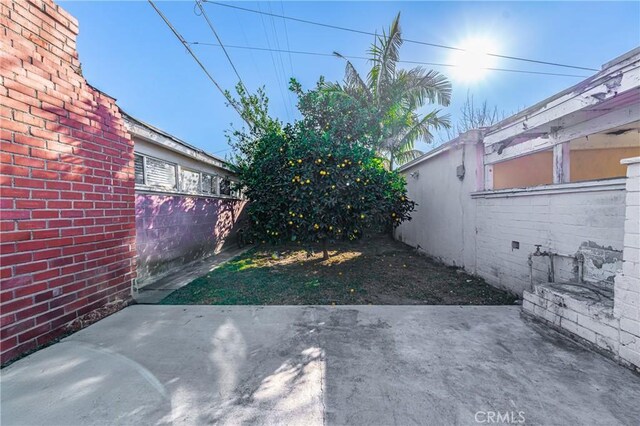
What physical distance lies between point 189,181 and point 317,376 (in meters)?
6.10

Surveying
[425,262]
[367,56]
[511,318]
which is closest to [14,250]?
[511,318]

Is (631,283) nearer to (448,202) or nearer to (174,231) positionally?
(448,202)

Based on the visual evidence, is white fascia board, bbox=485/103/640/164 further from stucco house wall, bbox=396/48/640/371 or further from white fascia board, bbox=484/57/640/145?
white fascia board, bbox=484/57/640/145

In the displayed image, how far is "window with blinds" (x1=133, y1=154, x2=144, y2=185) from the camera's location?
4.73 m

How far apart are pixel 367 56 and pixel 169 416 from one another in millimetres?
9970

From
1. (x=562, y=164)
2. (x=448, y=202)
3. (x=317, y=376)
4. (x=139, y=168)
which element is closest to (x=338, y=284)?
(x=317, y=376)

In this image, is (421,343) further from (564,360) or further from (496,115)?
(496,115)

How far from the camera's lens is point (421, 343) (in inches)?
98.7

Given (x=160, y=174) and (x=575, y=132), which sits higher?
(x=575, y=132)

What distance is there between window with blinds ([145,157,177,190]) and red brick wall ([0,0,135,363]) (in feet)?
6.16

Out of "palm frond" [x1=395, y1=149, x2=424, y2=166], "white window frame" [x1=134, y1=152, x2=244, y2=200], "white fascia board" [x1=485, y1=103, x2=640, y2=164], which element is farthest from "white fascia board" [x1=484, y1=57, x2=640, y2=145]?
"white window frame" [x1=134, y1=152, x2=244, y2=200]

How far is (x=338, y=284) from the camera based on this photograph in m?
4.55

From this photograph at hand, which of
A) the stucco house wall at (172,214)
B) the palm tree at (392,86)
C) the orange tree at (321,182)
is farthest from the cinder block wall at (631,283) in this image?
the palm tree at (392,86)

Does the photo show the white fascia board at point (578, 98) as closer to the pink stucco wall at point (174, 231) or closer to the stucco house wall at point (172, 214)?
the stucco house wall at point (172, 214)
